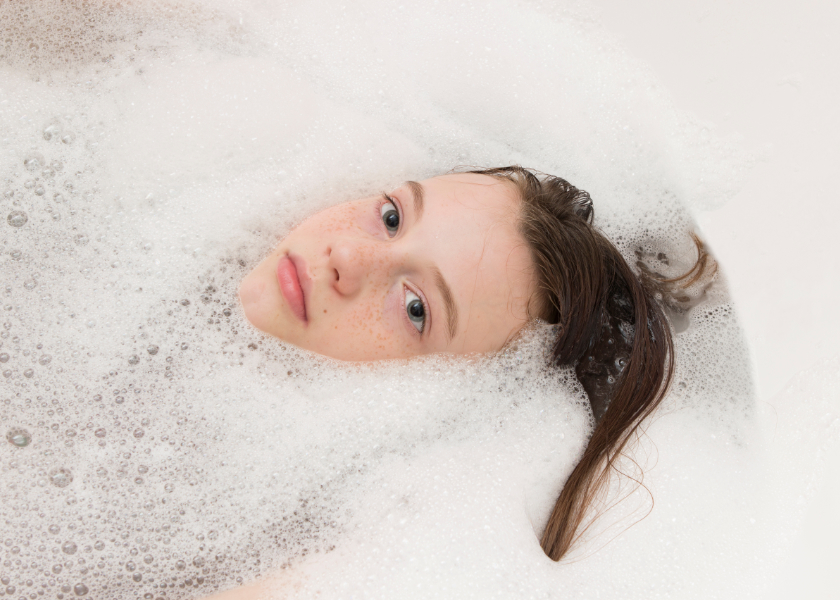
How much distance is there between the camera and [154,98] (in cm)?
107

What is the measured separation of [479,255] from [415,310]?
12cm

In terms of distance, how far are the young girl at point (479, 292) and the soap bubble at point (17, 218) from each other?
1.17ft

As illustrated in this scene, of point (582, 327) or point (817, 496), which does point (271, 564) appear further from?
point (817, 496)

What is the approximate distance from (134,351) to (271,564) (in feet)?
1.24

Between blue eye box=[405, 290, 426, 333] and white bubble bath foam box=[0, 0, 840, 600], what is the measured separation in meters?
0.11

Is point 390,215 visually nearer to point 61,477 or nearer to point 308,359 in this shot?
point 308,359

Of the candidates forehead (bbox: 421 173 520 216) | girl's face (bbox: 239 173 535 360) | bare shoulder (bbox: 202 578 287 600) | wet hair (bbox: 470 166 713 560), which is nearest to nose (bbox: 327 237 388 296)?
girl's face (bbox: 239 173 535 360)

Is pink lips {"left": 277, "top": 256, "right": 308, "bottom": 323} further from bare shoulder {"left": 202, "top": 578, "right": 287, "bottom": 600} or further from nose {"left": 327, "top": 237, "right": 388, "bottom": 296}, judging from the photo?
bare shoulder {"left": 202, "top": 578, "right": 287, "bottom": 600}

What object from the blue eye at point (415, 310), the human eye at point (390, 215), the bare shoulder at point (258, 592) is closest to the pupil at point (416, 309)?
the blue eye at point (415, 310)

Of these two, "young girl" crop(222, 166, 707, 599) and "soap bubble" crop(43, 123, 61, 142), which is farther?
"soap bubble" crop(43, 123, 61, 142)

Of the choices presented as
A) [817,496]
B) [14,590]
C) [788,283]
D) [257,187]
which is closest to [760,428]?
[817,496]

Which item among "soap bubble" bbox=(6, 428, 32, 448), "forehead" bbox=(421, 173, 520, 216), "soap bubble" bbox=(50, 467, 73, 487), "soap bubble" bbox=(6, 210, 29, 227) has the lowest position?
"soap bubble" bbox=(50, 467, 73, 487)

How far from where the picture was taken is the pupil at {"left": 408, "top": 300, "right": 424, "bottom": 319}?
0.86 metres

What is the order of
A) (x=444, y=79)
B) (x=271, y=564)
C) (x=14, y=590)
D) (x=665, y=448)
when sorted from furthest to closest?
(x=444, y=79) → (x=665, y=448) → (x=271, y=564) → (x=14, y=590)
